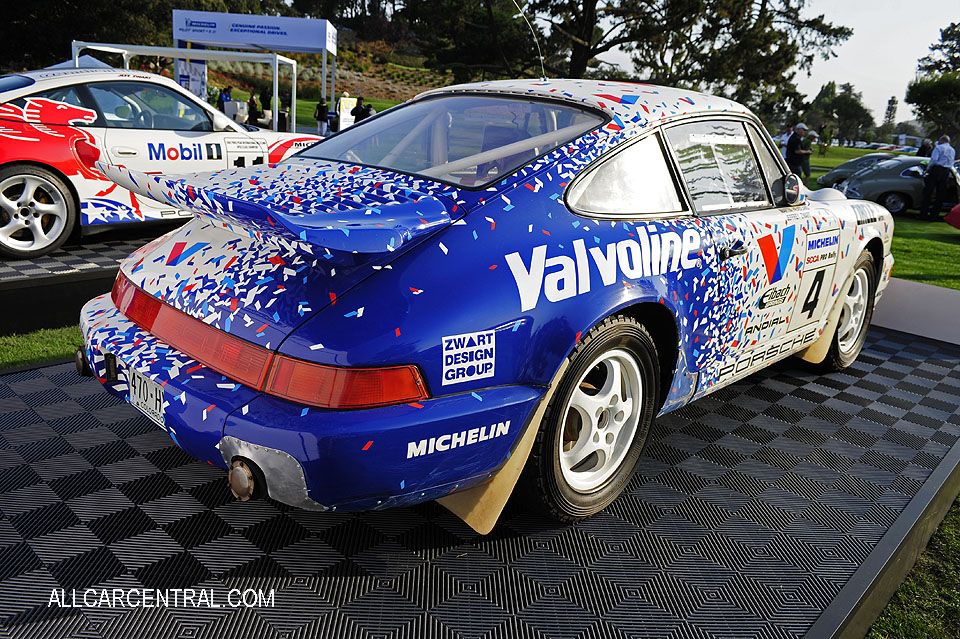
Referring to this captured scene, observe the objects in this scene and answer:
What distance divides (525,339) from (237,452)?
0.81 meters

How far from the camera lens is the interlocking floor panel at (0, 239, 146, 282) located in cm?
468

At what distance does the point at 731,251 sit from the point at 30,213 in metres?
4.86

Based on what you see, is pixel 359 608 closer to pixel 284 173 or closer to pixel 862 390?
pixel 284 173

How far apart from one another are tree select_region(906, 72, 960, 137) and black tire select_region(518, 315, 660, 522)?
1812 inches

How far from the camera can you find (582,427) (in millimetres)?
2391

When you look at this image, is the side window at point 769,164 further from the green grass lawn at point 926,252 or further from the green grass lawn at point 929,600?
the green grass lawn at point 926,252

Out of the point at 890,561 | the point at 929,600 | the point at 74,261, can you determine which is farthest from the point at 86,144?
the point at 929,600

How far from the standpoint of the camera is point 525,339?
1935 millimetres

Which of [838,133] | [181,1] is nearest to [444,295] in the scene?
[181,1]

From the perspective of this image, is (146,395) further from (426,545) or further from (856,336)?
(856,336)

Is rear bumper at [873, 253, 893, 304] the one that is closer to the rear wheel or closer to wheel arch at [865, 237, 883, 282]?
wheel arch at [865, 237, 883, 282]

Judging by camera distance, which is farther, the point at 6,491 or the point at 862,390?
the point at 862,390

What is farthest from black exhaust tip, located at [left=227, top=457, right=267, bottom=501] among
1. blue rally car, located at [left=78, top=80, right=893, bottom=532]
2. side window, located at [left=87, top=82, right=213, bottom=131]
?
side window, located at [left=87, top=82, right=213, bottom=131]

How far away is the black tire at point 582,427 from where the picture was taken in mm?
2123
